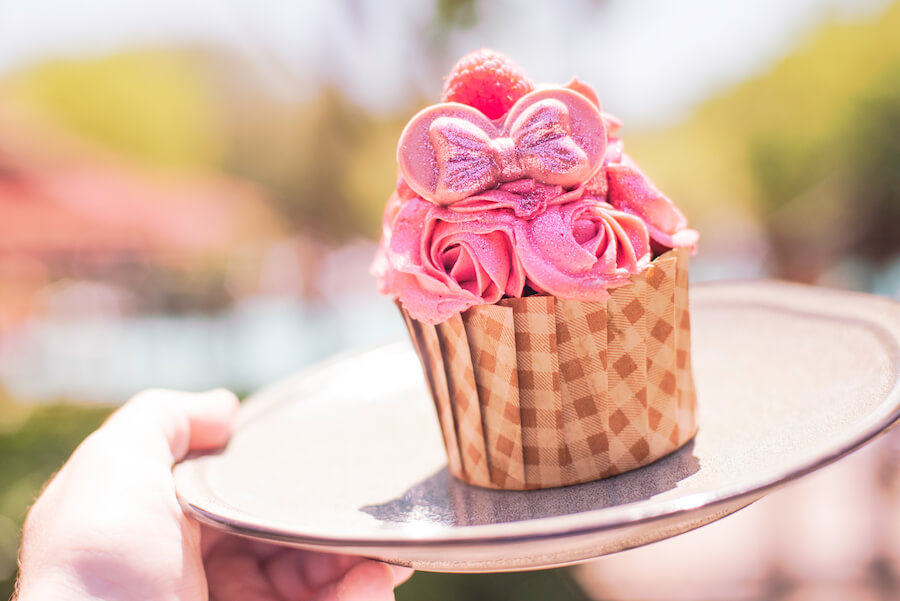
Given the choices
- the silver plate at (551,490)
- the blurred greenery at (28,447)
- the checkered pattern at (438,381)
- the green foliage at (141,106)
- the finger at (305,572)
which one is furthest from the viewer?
the green foliage at (141,106)

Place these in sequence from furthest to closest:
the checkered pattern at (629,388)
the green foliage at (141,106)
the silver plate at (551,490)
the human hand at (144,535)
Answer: the green foliage at (141,106)
the checkered pattern at (629,388)
the human hand at (144,535)
the silver plate at (551,490)

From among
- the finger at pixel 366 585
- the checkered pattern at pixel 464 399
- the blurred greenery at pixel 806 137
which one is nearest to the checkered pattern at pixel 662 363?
the checkered pattern at pixel 464 399

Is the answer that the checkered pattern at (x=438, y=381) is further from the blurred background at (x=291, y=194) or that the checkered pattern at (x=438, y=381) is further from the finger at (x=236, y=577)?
the blurred background at (x=291, y=194)

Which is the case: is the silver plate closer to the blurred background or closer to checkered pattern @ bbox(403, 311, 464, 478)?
checkered pattern @ bbox(403, 311, 464, 478)

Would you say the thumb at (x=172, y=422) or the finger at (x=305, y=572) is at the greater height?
the thumb at (x=172, y=422)

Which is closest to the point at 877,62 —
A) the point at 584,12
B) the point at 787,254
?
the point at 787,254

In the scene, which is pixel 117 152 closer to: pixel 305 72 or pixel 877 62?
pixel 305 72

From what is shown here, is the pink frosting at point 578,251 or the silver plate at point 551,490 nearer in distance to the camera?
the silver plate at point 551,490
